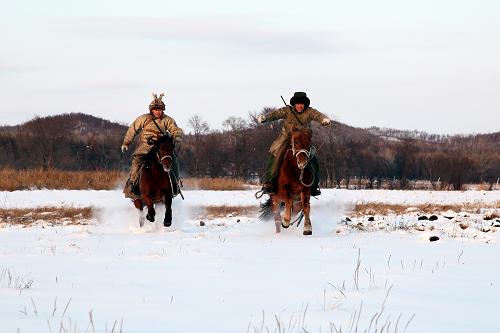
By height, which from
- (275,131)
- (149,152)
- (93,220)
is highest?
(275,131)

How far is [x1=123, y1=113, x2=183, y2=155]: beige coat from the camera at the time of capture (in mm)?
14034

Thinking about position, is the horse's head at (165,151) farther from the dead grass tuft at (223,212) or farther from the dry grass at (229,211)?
the dry grass at (229,211)

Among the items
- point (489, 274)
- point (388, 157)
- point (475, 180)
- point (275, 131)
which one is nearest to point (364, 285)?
point (489, 274)

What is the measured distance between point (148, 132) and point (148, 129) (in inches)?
2.8

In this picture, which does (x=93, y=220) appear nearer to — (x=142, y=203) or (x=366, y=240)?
(x=142, y=203)

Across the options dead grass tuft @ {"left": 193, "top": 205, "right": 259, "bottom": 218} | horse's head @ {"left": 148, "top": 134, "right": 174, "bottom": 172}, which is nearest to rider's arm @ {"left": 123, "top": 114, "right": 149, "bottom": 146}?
horse's head @ {"left": 148, "top": 134, "right": 174, "bottom": 172}

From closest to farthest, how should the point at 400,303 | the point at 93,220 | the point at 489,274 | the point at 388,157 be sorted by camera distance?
the point at 400,303 → the point at 489,274 → the point at 93,220 → the point at 388,157

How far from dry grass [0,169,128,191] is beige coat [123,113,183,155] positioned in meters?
17.2

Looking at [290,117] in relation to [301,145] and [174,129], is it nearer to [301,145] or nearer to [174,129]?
[301,145]

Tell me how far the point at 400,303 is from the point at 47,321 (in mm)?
2690

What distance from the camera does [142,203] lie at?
14227mm

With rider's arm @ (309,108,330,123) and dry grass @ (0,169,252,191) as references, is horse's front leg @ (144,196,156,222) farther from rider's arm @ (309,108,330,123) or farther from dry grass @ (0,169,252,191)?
dry grass @ (0,169,252,191)

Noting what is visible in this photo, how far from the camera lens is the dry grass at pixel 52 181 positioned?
1236 inches

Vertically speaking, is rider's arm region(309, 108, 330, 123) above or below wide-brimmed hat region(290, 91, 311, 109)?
below
